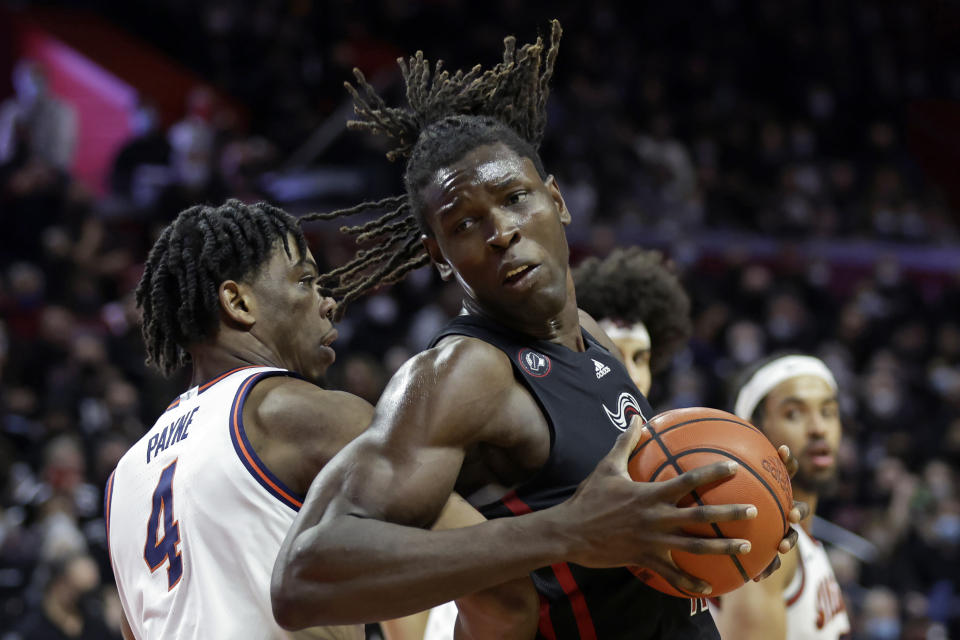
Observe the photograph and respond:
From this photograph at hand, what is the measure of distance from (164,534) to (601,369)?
116cm

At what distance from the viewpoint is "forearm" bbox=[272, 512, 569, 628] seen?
83.4 inches

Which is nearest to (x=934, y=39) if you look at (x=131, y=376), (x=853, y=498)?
(x=853, y=498)

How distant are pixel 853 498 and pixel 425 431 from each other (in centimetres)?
862

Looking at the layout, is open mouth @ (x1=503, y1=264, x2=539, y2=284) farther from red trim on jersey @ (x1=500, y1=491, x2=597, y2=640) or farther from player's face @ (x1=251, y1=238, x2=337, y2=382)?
player's face @ (x1=251, y1=238, x2=337, y2=382)

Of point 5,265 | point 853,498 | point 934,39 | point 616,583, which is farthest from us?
point 934,39

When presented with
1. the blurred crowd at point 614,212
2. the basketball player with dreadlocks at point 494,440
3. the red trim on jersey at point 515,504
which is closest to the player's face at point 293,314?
the basketball player with dreadlocks at point 494,440

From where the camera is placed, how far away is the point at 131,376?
8609 millimetres

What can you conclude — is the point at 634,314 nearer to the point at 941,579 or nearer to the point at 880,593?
the point at 880,593

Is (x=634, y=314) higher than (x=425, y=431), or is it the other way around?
(x=425, y=431)

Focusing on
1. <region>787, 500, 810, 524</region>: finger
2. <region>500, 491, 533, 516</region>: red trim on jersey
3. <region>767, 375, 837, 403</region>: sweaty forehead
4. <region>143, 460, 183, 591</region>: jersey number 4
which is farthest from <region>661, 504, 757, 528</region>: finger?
<region>767, 375, 837, 403</region>: sweaty forehead

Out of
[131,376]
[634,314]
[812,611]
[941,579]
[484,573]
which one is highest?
[484,573]

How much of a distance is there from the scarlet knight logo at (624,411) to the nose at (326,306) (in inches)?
38.5

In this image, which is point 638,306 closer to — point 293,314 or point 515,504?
point 293,314

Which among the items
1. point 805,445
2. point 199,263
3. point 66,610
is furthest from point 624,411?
point 66,610
